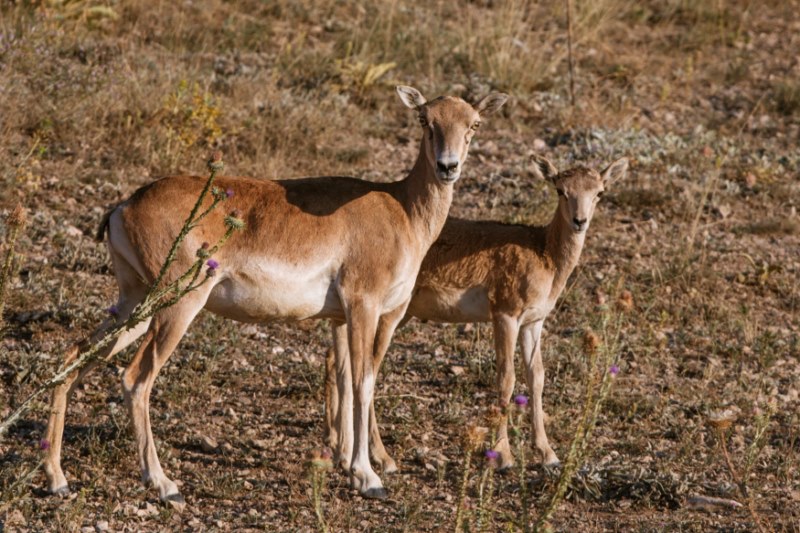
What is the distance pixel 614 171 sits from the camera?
1017 centimetres

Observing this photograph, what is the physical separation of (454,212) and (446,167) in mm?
4688

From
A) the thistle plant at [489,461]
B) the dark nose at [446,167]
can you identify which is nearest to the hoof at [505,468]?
the dark nose at [446,167]

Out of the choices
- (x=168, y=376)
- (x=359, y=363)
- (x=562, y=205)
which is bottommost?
(x=168, y=376)

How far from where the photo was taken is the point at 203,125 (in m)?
12.9

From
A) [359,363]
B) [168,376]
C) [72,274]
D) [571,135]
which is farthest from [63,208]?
[571,135]

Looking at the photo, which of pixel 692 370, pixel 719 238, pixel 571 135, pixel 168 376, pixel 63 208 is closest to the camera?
pixel 168 376

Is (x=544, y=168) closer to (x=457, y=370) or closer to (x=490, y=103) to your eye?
(x=490, y=103)

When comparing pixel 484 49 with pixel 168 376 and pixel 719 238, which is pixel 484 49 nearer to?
pixel 719 238

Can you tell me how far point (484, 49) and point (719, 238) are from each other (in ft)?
14.6

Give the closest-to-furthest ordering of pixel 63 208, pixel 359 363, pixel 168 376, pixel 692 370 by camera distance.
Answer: pixel 359 363, pixel 168 376, pixel 692 370, pixel 63 208

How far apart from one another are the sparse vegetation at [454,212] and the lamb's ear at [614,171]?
1563mm

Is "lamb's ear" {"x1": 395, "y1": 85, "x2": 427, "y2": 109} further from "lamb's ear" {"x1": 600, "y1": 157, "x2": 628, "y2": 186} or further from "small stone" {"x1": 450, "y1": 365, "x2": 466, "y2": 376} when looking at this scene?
"small stone" {"x1": 450, "y1": 365, "x2": 466, "y2": 376}

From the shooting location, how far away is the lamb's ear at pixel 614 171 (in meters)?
9.94

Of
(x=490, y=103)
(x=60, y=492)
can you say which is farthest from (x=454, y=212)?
(x=60, y=492)
